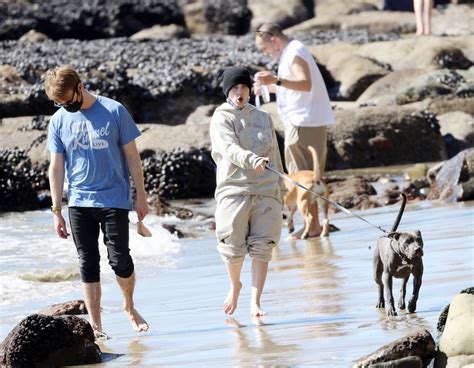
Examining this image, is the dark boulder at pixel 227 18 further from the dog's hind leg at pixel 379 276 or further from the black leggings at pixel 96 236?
the dog's hind leg at pixel 379 276

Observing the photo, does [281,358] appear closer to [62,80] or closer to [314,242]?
[62,80]

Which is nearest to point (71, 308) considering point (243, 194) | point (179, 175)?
point (243, 194)

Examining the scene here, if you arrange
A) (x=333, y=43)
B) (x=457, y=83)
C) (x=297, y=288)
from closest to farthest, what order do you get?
1. (x=297, y=288)
2. (x=457, y=83)
3. (x=333, y=43)

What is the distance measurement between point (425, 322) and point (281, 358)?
38.1 inches

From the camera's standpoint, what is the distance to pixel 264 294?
28.0 ft

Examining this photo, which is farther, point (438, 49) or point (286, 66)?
point (438, 49)

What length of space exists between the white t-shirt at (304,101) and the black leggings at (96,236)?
12.8ft

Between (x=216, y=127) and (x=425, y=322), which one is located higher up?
(x=216, y=127)

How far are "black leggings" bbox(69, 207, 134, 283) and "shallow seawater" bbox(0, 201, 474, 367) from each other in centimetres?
39

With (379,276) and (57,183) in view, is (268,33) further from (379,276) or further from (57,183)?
(379,276)

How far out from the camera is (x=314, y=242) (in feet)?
37.6

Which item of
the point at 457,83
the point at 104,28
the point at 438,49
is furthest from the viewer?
the point at 104,28

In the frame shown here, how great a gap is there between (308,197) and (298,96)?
101cm

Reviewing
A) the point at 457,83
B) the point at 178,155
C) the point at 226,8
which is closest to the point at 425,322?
the point at 178,155
